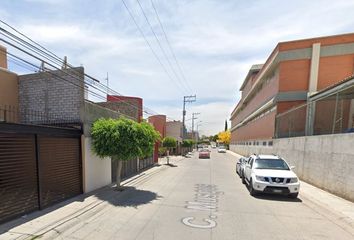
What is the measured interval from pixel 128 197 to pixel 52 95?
5.82 m

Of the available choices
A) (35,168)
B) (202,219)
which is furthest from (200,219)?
(35,168)

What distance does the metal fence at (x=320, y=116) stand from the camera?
15062 millimetres

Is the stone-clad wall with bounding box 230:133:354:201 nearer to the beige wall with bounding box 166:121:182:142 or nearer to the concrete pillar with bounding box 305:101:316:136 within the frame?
the concrete pillar with bounding box 305:101:316:136

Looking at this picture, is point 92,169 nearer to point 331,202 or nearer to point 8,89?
point 8,89

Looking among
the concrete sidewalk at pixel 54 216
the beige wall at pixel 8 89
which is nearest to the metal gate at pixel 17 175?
the concrete sidewalk at pixel 54 216

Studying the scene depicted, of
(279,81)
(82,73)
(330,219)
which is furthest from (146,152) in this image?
(279,81)

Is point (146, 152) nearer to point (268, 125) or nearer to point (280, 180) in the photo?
point (280, 180)

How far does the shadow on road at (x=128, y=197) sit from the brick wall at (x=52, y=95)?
349cm

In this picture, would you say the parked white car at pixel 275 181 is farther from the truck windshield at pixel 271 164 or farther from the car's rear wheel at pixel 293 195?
the truck windshield at pixel 271 164

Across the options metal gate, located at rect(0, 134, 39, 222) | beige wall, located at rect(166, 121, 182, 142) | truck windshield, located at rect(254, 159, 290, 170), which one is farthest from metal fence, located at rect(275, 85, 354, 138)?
beige wall, located at rect(166, 121, 182, 142)

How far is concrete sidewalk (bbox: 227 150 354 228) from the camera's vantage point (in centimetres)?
746

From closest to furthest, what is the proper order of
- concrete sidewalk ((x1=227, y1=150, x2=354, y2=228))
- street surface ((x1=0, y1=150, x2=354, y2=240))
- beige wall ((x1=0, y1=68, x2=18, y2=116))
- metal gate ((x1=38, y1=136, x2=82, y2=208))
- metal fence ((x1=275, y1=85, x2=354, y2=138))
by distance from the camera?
street surface ((x1=0, y1=150, x2=354, y2=240)) < concrete sidewalk ((x1=227, y1=150, x2=354, y2=228)) < metal gate ((x1=38, y1=136, x2=82, y2=208)) < beige wall ((x1=0, y1=68, x2=18, y2=116)) < metal fence ((x1=275, y1=85, x2=354, y2=138))

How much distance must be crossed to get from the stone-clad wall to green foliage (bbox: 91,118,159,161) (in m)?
8.49

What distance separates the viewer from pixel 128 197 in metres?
9.81
